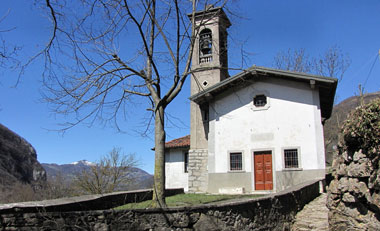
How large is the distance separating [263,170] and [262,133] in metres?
1.72

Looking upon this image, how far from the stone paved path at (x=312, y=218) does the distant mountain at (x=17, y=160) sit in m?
43.6

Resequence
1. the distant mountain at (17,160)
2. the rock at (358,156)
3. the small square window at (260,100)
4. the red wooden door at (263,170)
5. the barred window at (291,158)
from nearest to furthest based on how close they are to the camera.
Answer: the rock at (358,156) → the barred window at (291,158) → the red wooden door at (263,170) → the small square window at (260,100) → the distant mountain at (17,160)

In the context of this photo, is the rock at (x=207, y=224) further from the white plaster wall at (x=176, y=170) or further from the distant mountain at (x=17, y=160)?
the distant mountain at (x=17, y=160)

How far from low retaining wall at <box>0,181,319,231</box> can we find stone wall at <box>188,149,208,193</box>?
31.1ft

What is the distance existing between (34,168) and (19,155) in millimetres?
3510

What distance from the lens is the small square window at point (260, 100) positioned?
50.2 ft

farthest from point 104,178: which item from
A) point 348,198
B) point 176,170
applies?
point 348,198

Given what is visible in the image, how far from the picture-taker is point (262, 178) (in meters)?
14.5

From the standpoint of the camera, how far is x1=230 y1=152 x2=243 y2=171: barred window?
15037 mm

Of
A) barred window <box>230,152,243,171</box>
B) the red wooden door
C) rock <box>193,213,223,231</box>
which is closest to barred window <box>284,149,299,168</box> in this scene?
the red wooden door

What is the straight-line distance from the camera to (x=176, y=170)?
21688mm

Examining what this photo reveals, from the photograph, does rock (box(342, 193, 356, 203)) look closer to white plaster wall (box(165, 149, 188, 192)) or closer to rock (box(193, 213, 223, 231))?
rock (box(193, 213, 223, 231))

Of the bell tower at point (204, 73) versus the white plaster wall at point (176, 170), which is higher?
the bell tower at point (204, 73)

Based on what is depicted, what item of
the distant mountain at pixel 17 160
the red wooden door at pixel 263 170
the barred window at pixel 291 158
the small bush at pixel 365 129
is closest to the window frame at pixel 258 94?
the red wooden door at pixel 263 170
